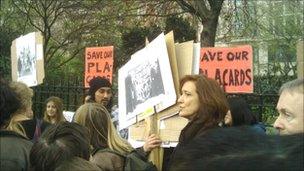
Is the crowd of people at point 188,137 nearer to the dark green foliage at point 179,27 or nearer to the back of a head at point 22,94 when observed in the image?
the back of a head at point 22,94

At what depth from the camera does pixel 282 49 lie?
25.1 meters

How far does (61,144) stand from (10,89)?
61cm

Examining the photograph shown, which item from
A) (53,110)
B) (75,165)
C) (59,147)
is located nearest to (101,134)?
(59,147)

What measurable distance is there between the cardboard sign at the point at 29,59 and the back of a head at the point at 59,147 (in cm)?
362

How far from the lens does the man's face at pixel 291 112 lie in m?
2.12

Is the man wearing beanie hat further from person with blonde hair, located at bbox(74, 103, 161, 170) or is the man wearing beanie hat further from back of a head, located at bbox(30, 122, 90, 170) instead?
back of a head, located at bbox(30, 122, 90, 170)

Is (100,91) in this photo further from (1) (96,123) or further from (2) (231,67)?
(1) (96,123)

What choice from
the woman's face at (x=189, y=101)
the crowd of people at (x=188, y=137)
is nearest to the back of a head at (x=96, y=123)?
the crowd of people at (x=188, y=137)

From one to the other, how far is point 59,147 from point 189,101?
1.16 meters

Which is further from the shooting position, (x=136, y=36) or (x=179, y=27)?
(x=136, y=36)

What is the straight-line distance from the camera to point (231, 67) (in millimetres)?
5316

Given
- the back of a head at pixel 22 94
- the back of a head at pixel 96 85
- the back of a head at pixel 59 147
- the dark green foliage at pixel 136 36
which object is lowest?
the back of a head at pixel 59 147

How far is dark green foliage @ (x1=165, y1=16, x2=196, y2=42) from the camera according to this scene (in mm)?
14664

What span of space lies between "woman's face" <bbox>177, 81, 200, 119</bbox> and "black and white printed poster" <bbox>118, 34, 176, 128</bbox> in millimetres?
212
